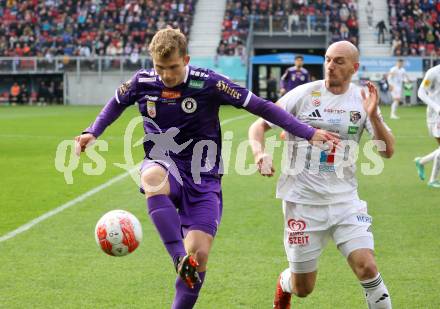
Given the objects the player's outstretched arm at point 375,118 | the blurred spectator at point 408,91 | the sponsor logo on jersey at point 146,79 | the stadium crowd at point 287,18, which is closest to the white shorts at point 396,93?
the blurred spectator at point 408,91

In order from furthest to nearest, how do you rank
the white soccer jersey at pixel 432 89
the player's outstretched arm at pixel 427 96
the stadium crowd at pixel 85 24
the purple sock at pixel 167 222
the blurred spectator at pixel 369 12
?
the stadium crowd at pixel 85 24
the blurred spectator at pixel 369 12
the white soccer jersey at pixel 432 89
the player's outstretched arm at pixel 427 96
the purple sock at pixel 167 222

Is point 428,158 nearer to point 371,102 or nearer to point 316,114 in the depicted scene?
point 316,114

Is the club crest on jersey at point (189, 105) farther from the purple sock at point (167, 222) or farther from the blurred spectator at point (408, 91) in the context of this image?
the blurred spectator at point (408, 91)

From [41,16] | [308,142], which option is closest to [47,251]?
[308,142]

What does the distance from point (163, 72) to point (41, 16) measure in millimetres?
A: 49315

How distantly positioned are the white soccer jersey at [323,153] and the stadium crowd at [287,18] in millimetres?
39904

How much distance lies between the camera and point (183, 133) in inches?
224

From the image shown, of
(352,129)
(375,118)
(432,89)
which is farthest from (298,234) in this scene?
(432,89)

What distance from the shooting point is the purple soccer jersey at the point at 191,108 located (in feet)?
18.5

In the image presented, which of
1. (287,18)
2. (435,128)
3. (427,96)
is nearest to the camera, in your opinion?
(427,96)

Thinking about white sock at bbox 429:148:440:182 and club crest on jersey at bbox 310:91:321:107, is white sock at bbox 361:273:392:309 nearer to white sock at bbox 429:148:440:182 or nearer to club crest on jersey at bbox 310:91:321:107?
club crest on jersey at bbox 310:91:321:107

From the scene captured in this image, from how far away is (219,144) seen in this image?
231 inches

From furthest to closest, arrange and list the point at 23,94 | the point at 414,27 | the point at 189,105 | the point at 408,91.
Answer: the point at 23,94 → the point at 414,27 → the point at 408,91 → the point at 189,105

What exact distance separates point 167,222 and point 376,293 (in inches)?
58.0
